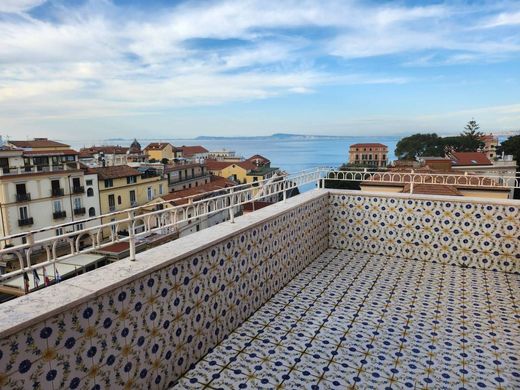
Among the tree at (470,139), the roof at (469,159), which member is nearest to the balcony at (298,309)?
the roof at (469,159)

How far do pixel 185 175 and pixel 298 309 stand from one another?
33942 millimetres

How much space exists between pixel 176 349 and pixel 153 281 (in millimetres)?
578

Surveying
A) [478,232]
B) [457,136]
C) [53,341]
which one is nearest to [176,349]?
[53,341]

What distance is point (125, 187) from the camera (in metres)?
27.7

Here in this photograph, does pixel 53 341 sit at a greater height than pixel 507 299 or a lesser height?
greater

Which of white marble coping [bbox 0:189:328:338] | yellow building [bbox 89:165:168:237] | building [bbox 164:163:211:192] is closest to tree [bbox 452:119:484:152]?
building [bbox 164:163:211:192]

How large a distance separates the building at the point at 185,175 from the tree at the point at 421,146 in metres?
30.4

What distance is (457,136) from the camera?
52.6 m

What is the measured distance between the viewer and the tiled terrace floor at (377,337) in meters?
2.36

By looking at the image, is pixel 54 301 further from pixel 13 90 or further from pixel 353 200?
pixel 13 90

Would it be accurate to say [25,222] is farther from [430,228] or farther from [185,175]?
[430,228]

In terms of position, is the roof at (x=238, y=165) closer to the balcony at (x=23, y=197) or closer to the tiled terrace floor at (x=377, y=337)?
the balcony at (x=23, y=197)

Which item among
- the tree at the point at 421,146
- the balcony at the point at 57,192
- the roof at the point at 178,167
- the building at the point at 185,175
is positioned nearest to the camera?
the balcony at the point at 57,192

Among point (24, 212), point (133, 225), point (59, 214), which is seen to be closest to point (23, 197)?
point (24, 212)
